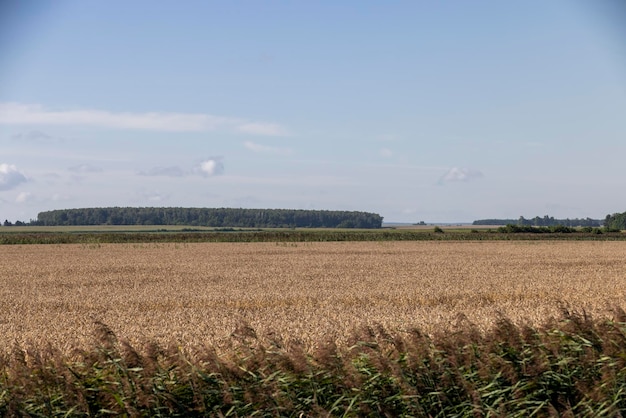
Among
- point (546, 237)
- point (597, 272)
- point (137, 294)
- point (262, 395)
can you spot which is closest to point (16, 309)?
point (137, 294)

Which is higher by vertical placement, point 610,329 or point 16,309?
point 610,329

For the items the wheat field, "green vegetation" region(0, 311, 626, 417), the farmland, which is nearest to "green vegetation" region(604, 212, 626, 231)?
the wheat field

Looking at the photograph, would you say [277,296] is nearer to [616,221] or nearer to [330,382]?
[330,382]

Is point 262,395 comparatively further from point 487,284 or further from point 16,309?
point 487,284

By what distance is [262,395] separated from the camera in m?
7.91

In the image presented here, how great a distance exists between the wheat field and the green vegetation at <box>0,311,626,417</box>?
0.85 meters

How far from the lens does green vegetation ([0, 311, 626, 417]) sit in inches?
312

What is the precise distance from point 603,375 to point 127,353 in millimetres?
5690

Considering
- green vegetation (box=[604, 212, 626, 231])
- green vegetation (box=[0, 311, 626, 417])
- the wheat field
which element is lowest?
the wheat field

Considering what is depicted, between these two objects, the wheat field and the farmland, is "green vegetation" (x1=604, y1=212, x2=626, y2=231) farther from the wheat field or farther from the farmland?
the farmland

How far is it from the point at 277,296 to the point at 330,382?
13.1 m

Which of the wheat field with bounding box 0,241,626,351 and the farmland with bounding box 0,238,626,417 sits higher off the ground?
the farmland with bounding box 0,238,626,417

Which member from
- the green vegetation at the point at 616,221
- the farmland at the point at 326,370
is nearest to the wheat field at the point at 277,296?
the farmland at the point at 326,370

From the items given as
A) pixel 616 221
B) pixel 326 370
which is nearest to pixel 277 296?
pixel 326 370
